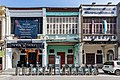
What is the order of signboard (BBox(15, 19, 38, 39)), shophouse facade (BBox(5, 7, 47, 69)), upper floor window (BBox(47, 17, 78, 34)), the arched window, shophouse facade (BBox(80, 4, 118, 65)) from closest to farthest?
shophouse facade (BBox(5, 7, 47, 69)) → shophouse facade (BBox(80, 4, 118, 65)) → signboard (BBox(15, 19, 38, 39)) → upper floor window (BBox(47, 17, 78, 34)) → the arched window

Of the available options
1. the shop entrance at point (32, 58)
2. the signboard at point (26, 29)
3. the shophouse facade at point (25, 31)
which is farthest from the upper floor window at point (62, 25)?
the shop entrance at point (32, 58)

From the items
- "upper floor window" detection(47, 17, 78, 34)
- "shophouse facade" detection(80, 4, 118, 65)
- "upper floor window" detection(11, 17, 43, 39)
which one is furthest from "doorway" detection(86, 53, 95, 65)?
"upper floor window" detection(11, 17, 43, 39)

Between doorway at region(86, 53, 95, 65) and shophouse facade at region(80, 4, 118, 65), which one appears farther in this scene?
doorway at region(86, 53, 95, 65)

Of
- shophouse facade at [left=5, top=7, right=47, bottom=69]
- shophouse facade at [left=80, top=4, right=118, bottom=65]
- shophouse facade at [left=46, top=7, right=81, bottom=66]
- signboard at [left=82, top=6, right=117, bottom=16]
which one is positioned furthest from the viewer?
shophouse facade at [left=46, top=7, right=81, bottom=66]

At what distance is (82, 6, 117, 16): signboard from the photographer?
40375 millimetres

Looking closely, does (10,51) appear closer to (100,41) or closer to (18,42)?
(18,42)

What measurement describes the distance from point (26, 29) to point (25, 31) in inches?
12.9

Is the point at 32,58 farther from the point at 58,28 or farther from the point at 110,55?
the point at 110,55

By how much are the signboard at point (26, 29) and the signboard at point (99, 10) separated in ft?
24.3

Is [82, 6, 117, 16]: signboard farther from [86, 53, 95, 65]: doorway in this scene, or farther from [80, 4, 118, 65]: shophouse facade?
[86, 53, 95, 65]: doorway

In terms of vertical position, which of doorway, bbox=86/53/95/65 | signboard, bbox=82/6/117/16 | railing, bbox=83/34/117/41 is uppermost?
signboard, bbox=82/6/117/16

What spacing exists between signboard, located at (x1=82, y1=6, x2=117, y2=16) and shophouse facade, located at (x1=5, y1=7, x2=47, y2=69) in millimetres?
6220

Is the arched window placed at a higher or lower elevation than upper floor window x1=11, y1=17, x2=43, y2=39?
lower

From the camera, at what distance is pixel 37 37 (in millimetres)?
40312
